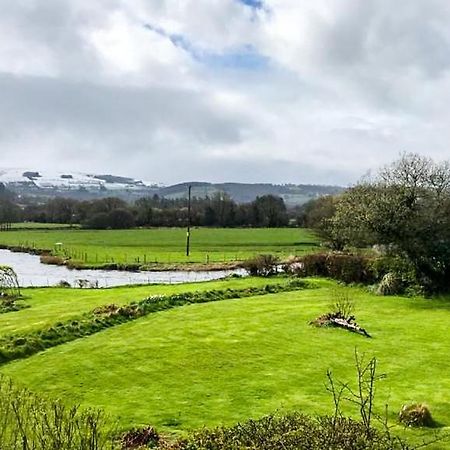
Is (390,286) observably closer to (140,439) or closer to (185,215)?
(140,439)

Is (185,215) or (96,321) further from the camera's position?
(185,215)

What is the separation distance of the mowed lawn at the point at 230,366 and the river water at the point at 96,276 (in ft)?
64.1

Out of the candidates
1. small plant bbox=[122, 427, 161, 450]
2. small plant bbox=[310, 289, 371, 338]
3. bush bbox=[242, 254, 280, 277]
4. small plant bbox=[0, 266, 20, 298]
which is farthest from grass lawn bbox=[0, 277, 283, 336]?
small plant bbox=[122, 427, 161, 450]

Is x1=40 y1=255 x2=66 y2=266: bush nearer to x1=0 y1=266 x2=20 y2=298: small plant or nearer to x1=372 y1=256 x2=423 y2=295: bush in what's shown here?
x1=0 y1=266 x2=20 y2=298: small plant

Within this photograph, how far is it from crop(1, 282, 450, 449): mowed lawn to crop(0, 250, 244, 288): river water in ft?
64.1

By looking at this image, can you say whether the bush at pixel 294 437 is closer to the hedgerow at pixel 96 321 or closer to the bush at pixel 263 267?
the hedgerow at pixel 96 321

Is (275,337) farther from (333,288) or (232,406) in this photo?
(333,288)

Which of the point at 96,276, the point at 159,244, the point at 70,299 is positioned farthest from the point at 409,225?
the point at 159,244

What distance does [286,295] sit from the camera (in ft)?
99.5

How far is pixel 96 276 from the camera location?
4769 cm

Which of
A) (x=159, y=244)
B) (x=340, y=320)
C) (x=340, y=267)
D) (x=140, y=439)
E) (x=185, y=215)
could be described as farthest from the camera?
(x=185, y=215)

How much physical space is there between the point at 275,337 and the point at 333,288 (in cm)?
1406

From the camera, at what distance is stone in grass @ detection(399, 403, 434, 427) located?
39.1 feet

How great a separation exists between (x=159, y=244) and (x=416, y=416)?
210 feet
